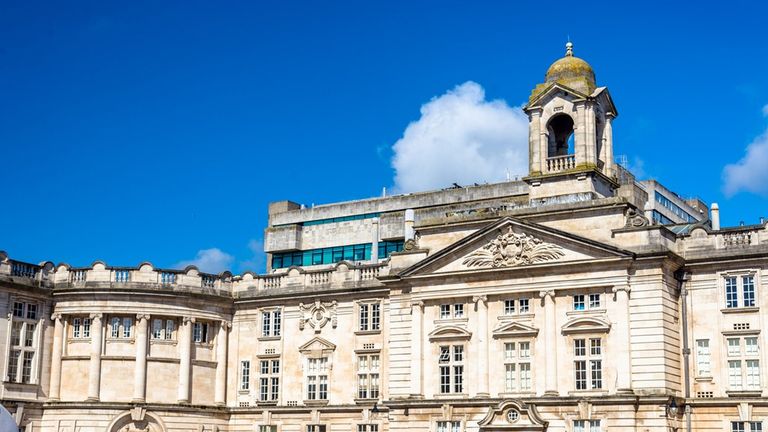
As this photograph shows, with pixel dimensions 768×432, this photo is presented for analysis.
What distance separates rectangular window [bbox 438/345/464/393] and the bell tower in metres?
8.12

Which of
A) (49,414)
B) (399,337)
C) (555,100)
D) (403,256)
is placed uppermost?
(555,100)

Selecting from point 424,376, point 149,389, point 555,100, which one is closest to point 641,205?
point 555,100

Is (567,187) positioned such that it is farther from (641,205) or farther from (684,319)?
(641,205)

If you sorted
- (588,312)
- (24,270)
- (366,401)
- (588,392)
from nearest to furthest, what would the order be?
(588,392) → (588,312) → (366,401) → (24,270)

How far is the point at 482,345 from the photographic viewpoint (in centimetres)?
5300

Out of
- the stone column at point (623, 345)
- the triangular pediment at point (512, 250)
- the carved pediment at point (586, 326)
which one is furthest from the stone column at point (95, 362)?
the stone column at point (623, 345)

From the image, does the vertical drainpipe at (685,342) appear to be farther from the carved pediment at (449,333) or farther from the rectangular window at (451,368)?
the rectangular window at (451,368)

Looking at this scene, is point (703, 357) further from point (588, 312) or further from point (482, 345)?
point (482, 345)

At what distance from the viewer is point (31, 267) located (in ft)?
194

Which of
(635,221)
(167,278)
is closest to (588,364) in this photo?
(635,221)

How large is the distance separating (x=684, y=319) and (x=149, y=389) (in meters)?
26.0

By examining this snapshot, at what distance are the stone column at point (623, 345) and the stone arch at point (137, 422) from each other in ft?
74.7

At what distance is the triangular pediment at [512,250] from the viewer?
51.2 meters

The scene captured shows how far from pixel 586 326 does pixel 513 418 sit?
5017 mm
